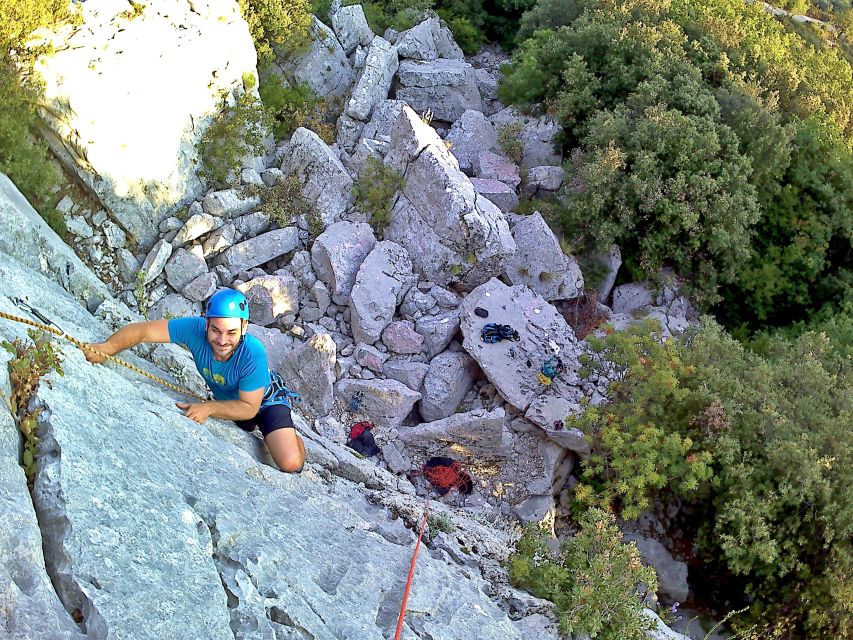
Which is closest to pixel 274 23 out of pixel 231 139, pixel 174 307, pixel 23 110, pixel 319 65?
pixel 319 65

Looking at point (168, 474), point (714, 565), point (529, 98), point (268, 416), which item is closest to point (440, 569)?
point (268, 416)

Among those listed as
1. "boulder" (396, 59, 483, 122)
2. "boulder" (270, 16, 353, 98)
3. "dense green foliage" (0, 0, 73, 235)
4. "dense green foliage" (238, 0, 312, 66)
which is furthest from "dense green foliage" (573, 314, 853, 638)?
"dense green foliage" (238, 0, 312, 66)

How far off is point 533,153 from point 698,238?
139 inches

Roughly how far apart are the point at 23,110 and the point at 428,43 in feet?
28.2

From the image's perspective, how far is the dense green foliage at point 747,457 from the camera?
8.01 meters

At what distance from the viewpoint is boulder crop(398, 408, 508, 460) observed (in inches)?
362

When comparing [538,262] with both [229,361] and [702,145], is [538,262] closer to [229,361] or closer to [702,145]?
[702,145]

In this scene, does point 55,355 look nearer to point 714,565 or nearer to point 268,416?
point 268,416

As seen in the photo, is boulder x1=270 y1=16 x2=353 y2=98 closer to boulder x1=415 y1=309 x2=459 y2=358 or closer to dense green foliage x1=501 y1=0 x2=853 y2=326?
dense green foliage x1=501 y1=0 x2=853 y2=326

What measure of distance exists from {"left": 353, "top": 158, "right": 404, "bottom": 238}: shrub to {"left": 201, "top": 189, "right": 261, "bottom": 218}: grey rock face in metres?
1.69

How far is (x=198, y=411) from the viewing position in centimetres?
480

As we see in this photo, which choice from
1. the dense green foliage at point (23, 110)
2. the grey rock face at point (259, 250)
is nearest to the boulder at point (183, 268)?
the grey rock face at point (259, 250)

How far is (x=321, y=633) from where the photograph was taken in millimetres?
3838

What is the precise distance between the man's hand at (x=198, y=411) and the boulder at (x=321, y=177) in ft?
20.8
